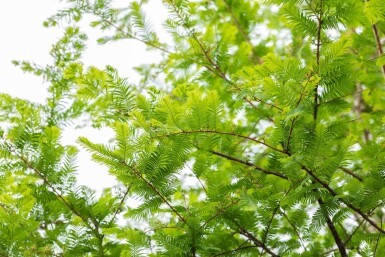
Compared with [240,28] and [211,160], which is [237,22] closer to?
[240,28]

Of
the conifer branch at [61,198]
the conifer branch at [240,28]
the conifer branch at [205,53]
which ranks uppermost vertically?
the conifer branch at [240,28]

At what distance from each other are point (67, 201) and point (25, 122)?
0.39 m

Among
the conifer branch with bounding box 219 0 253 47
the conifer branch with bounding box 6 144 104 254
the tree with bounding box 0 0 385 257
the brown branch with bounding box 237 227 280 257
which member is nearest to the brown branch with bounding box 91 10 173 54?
the tree with bounding box 0 0 385 257

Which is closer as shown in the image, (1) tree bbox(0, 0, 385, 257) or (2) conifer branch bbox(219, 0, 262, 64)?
(1) tree bbox(0, 0, 385, 257)

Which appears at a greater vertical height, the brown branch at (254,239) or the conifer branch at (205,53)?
the conifer branch at (205,53)

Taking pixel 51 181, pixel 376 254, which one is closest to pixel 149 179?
pixel 51 181

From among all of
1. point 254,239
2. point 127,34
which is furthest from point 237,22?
point 254,239

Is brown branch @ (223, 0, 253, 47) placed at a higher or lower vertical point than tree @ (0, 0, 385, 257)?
higher

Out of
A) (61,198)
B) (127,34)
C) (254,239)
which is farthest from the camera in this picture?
(127,34)

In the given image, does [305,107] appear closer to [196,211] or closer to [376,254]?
[196,211]

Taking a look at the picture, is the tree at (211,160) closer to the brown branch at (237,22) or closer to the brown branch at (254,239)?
the brown branch at (254,239)

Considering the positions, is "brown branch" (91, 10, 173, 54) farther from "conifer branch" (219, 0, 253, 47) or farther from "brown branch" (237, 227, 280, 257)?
"brown branch" (237, 227, 280, 257)

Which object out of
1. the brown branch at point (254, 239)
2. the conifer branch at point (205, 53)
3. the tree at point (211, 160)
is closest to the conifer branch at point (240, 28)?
the conifer branch at point (205, 53)

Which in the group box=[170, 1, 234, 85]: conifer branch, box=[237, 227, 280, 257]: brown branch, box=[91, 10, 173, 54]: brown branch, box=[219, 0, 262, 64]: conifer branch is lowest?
box=[237, 227, 280, 257]: brown branch
